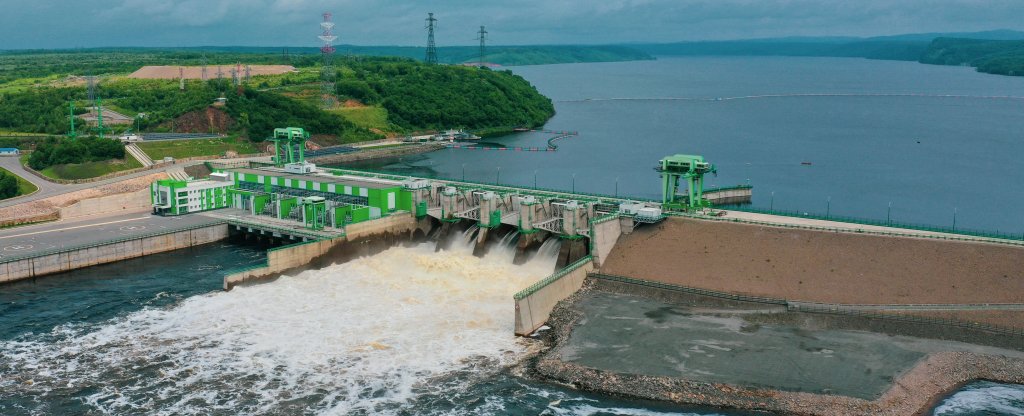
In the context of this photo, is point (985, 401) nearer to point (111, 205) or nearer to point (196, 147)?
point (111, 205)

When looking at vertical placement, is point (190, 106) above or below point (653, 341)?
above

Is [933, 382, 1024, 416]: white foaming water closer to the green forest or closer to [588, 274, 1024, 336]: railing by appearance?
[588, 274, 1024, 336]: railing

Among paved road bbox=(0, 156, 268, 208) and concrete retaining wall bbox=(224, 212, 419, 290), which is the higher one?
paved road bbox=(0, 156, 268, 208)

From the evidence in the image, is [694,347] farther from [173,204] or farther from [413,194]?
[173,204]

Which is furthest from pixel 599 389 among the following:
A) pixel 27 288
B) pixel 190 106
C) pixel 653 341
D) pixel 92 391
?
pixel 190 106

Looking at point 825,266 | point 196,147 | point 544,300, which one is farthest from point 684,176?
point 196,147


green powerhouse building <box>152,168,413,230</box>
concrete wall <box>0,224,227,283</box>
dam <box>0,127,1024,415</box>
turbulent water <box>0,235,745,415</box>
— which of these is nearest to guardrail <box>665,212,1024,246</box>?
dam <box>0,127,1024,415</box>
